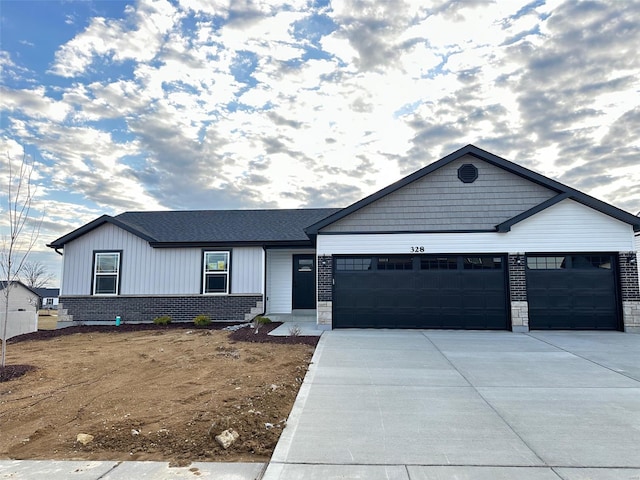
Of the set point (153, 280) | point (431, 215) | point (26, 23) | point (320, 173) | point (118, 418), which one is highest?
point (26, 23)

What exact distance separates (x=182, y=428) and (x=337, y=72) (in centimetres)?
1211

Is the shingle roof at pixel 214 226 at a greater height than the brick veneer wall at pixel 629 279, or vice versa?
the shingle roof at pixel 214 226

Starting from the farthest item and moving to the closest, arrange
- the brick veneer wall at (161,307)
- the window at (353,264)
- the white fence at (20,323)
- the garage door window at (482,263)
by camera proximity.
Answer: the brick veneer wall at (161,307)
the white fence at (20,323)
the window at (353,264)
the garage door window at (482,263)

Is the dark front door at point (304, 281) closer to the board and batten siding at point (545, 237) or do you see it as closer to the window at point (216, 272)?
the window at point (216, 272)

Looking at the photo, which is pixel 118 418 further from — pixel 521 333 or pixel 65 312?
pixel 65 312

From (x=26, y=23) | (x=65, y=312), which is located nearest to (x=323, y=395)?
(x=26, y=23)

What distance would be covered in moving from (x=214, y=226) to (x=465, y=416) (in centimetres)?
1420

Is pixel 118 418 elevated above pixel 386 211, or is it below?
below

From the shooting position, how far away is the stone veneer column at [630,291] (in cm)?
1178

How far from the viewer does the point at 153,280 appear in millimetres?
15266

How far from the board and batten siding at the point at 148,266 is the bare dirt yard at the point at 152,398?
4.88 meters

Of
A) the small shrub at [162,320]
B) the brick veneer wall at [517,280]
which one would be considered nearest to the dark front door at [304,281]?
the small shrub at [162,320]

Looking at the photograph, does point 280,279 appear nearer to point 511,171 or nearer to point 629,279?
point 511,171

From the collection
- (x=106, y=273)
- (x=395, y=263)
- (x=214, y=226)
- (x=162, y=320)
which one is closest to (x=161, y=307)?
(x=162, y=320)
